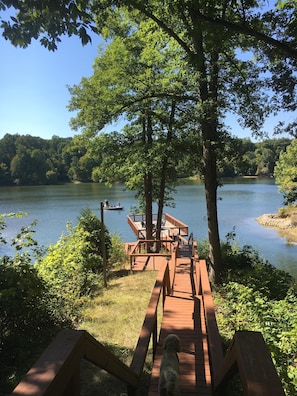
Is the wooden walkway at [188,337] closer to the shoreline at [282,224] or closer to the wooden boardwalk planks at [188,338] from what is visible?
the wooden boardwalk planks at [188,338]

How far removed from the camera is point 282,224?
31.0m

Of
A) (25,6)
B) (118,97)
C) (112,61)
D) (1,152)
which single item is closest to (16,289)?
(25,6)

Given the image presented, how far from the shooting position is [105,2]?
5.27 meters

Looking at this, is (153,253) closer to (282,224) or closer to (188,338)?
(188,338)

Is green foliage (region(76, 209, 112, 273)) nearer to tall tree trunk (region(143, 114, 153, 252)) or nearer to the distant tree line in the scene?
tall tree trunk (region(143, 114, 153, 252))

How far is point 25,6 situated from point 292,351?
4.78 meters

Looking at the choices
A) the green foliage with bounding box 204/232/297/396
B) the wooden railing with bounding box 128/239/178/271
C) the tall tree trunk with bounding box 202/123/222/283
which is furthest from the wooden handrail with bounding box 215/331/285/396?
the tall tree trunk with bounding box 202/123/222/283

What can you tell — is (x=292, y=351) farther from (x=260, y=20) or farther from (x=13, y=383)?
(x=260, y=20)

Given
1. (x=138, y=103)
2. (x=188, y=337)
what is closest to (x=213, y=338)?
(x=188, y=337)

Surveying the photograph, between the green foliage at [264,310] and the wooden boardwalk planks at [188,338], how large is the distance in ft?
2.16

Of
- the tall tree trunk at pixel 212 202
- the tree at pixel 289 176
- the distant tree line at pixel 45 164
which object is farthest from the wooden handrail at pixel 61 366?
the distant tree line at pixel 45 164

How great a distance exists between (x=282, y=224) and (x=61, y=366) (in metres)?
32.8

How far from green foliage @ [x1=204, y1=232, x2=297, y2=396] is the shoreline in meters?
17.7

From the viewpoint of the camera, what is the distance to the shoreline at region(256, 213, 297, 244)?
27005mm
